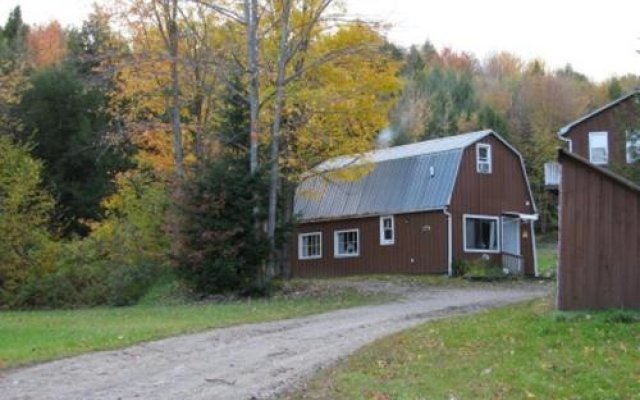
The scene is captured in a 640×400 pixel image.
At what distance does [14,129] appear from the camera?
40.4 m

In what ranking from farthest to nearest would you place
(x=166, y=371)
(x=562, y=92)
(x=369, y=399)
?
1. (x=562, y=92)
2. (x=166, y=371)
3. (x=369, y=399)

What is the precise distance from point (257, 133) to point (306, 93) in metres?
2.16

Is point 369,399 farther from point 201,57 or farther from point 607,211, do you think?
point 201,57

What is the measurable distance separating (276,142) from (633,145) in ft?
42.2

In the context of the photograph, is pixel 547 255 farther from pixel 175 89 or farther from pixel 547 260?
pixel 175 89

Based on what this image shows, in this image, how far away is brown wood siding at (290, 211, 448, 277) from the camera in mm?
33781

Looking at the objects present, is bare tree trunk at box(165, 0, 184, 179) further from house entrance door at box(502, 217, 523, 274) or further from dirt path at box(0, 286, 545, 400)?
house entrance door at box(502, 217, 523, 274)

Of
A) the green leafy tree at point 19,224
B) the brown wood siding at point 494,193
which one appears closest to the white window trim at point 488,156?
the brown wood siding at point 494,193

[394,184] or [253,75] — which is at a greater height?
[253,75]

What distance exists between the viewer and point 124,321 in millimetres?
20547

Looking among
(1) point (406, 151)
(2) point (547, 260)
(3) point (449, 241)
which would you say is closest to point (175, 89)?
(1) point (406, 151)

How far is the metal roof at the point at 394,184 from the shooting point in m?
33.8

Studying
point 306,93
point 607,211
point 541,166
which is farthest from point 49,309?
point 541,166

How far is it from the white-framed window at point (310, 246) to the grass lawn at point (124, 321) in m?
11.8
